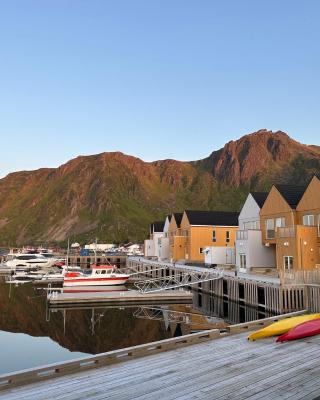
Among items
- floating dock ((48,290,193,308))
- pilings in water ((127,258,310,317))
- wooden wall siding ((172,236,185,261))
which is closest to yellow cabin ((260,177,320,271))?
pilings in water ((127,258,310,317))

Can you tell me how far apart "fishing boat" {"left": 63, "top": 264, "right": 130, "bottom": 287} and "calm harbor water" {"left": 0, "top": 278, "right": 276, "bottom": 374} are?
7.45 metres

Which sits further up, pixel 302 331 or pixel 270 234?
pixel 270 234

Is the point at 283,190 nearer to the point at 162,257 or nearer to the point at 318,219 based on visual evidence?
the point at 318,219

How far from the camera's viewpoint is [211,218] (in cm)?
6906

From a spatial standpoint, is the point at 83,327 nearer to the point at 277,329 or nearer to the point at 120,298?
the point at 120,298

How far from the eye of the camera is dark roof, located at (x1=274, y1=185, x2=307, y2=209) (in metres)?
43.7

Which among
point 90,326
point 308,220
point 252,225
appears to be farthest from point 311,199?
point 90,326

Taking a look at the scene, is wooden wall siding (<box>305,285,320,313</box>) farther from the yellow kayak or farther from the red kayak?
the red kayak

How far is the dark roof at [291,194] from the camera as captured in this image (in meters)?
43.7

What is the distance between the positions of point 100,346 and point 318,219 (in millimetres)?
24999

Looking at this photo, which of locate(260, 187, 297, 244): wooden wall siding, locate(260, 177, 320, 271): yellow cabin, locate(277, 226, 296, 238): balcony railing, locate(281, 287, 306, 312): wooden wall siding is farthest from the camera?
locate(260, 187, 297, 244): wooden wall siding

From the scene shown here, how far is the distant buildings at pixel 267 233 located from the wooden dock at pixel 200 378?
23.4 metres

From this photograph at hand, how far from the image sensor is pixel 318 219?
3928 centimetres

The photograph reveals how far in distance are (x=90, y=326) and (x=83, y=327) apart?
0.53 meters
